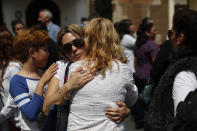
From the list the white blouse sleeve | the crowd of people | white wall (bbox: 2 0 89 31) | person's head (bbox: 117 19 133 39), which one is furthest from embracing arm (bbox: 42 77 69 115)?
white wall (bbox: 2 0 89 31)

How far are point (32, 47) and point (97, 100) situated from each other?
0.93 meters

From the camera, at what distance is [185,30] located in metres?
2.25

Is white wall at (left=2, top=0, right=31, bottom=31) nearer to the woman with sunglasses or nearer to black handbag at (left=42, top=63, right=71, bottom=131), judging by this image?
black handbag at (left=42, top=63, right=71, bottom=131)

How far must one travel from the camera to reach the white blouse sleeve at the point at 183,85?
2049 mm

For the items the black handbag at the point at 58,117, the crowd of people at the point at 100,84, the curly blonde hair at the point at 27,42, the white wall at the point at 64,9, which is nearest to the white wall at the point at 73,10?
the white wall at the point at 64,9

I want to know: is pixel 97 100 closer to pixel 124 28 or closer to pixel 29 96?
pixel 29 96

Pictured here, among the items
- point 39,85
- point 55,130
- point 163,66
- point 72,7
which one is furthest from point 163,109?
point 72,7

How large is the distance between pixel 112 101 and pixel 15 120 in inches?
40.2

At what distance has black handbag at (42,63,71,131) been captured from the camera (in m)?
2.38

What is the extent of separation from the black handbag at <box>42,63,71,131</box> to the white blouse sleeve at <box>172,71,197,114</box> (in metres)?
0.77

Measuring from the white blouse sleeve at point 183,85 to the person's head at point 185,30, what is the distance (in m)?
0.23

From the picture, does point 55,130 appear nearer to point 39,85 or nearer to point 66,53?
point 39,85

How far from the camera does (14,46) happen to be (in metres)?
2.96

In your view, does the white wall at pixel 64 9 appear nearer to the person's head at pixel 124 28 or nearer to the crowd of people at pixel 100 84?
the person's head at pixel 124 28
